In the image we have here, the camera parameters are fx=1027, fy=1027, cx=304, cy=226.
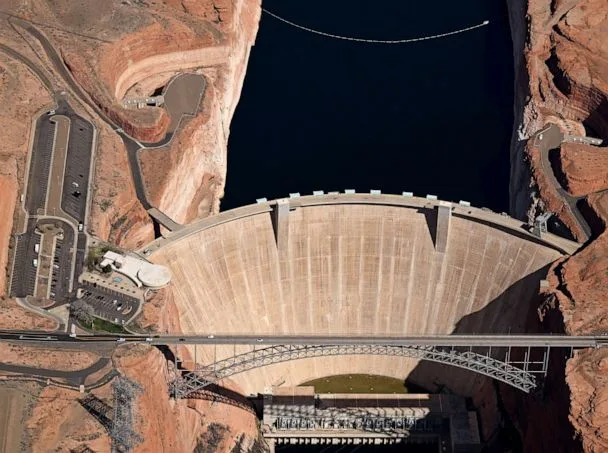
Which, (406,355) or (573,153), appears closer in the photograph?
(406,355)

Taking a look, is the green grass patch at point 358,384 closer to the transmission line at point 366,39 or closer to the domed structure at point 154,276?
the domed structure at point 154,276

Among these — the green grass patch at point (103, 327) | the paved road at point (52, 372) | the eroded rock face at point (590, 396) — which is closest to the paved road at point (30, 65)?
the green grass patch at point (103, 327)

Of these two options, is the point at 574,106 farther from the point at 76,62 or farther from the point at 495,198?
the point at 76,62

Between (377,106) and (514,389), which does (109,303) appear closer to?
(514,389)

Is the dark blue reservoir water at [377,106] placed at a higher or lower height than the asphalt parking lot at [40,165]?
higher

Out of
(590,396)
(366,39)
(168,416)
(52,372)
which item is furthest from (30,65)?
(590,396)

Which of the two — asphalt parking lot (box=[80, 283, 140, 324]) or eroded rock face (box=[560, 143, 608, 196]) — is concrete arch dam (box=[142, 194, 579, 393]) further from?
eroded rock face (box=[560, 143, 608, 196])
